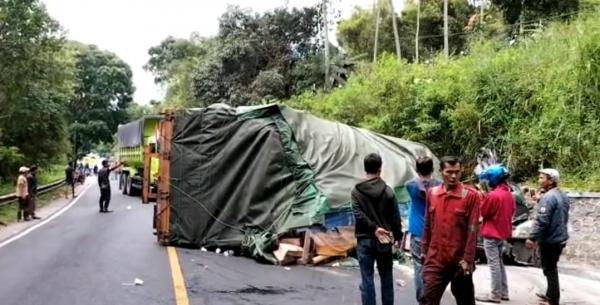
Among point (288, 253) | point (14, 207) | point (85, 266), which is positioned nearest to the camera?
point (85, 266)

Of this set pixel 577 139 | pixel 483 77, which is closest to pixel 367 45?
pixel 483 77

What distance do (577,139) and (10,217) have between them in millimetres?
14760

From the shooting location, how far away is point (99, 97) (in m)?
62.5

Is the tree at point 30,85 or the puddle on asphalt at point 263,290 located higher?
the tree at point 30,85

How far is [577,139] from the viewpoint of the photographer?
39.9 ft

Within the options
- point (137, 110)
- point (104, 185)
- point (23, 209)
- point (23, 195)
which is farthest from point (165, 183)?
point (137, 110)

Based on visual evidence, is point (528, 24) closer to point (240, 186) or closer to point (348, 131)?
point (348, 131)

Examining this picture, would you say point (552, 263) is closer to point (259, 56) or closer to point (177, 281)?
point (177, 281)

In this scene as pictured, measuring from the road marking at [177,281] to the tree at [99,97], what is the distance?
2086 inches

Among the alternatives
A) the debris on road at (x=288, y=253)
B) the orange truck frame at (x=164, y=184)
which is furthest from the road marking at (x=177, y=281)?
the debris on road at (x=288, y=253)

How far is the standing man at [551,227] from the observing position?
22.7ft

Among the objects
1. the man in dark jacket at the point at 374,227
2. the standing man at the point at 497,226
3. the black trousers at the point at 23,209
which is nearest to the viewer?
the man in dark jacket at the point at 374,227

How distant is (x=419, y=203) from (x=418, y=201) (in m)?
0.03

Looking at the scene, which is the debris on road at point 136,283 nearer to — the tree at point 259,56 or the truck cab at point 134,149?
the truck cab at point 134,149
